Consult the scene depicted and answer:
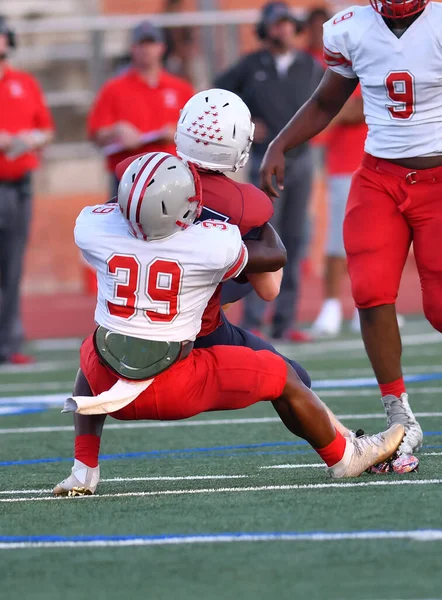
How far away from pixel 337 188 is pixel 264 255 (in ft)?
20.7

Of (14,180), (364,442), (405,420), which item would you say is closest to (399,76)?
(405,420)

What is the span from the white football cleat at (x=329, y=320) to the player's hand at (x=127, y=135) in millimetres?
2045

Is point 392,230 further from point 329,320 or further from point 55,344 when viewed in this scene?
point 55,344

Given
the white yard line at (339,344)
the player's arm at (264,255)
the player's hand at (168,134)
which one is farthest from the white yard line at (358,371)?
the player's arm at (264,255)

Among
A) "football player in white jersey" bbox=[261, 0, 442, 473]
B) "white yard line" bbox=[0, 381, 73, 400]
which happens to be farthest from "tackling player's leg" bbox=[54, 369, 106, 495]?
"white yard line" bbox=[0, 381, 73, 400]

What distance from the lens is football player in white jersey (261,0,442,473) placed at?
17.6 feet

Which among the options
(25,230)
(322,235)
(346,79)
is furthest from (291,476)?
(322,235)

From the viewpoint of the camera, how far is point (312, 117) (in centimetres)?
584

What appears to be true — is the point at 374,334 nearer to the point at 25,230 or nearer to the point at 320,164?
the point at 25,230

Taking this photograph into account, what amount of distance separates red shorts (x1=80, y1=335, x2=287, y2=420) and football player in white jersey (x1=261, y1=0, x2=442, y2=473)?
858 mm

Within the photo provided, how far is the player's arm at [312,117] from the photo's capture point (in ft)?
18.7

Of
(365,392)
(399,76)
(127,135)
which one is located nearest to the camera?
(399,76)

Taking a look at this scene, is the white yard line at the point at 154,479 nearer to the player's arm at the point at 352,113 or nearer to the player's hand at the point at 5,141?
the player's hand at the point at 5,141

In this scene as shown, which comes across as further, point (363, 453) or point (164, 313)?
point (363, 453)
